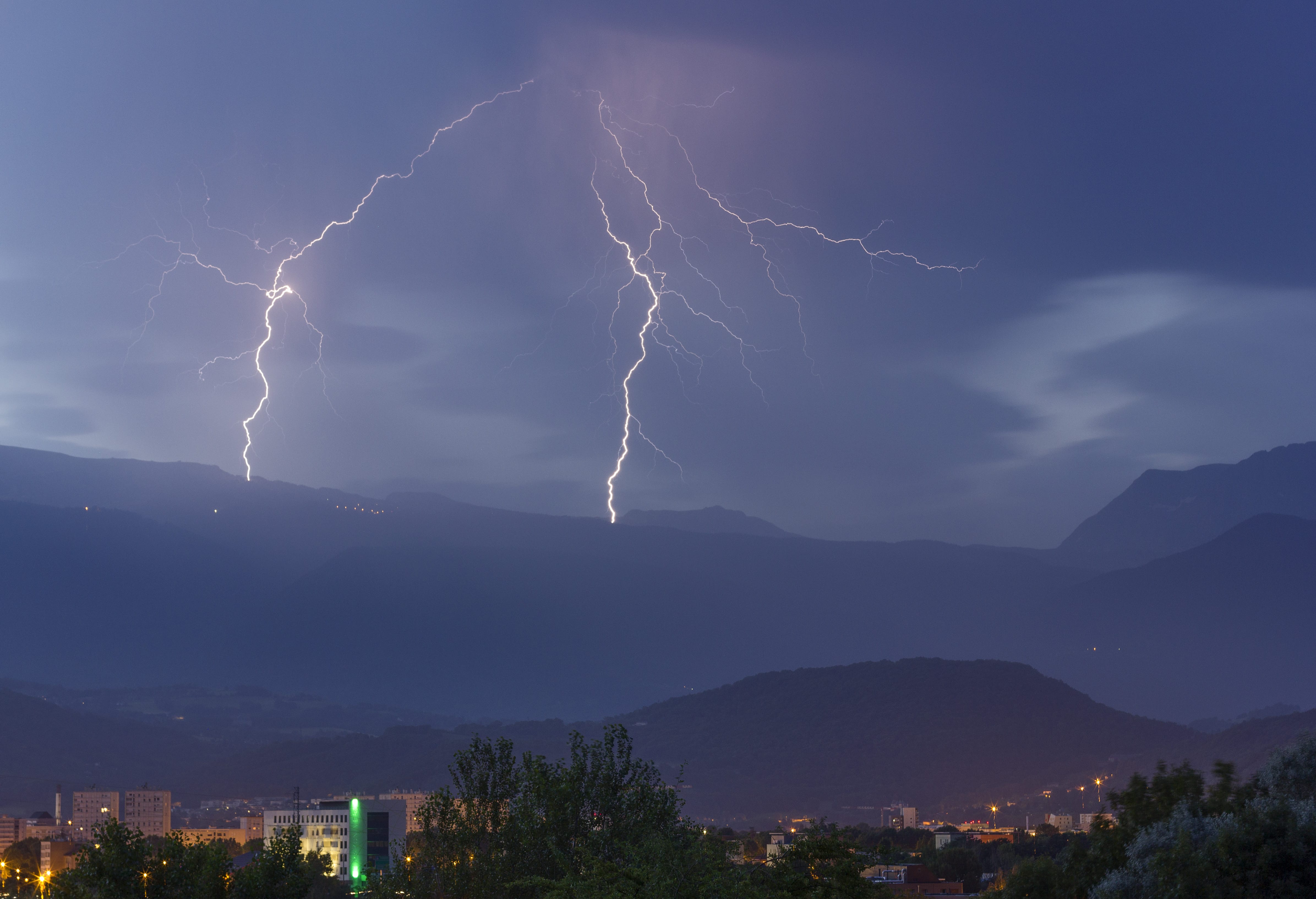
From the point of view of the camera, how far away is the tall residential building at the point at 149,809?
14288 cm

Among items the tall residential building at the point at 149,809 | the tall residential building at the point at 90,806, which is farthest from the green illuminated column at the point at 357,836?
the tall residential building at the point at 149,809

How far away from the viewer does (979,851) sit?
78688 millimetres

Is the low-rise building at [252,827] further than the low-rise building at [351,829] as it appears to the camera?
Yes

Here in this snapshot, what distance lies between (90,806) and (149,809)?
22.3ft

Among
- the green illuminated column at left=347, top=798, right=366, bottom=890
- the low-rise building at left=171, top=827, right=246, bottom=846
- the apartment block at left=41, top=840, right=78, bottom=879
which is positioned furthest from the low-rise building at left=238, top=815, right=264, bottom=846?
the green illuminated column at left=347, top=798, right=366, bottom=890

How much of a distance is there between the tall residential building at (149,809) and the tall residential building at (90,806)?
64.1 inches

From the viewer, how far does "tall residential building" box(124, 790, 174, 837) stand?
143 metres

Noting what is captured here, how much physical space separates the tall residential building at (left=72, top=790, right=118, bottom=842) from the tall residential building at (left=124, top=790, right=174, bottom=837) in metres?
1.63

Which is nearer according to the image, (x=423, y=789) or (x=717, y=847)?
(x=717, y=847)

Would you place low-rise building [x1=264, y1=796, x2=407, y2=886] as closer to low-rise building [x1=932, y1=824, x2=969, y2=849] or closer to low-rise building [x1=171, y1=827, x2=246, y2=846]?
low-rise building [x1=171, y1=827, x2=246, y2=846]

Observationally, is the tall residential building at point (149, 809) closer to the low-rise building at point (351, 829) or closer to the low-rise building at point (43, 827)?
the low-rise building at point (43, 827)

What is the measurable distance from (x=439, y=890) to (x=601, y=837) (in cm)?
273

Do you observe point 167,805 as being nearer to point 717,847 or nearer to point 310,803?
point 310,803

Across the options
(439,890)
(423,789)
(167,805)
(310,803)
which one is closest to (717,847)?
(439,890)
